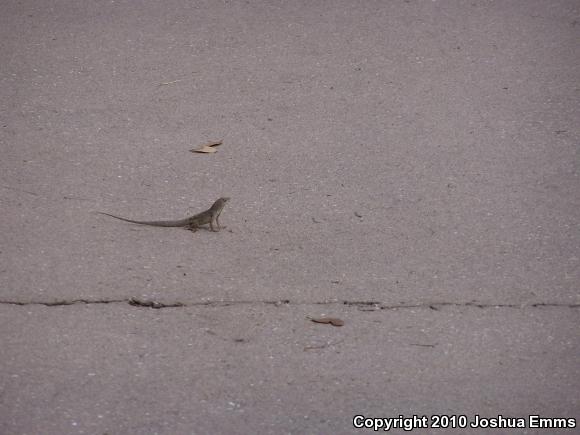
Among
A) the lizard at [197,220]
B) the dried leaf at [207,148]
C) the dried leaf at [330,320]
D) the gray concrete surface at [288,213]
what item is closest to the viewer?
the gray concrete surface at [288,213]

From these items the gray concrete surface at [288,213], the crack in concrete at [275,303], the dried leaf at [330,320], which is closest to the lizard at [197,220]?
the gray concrete surface at [288,213]

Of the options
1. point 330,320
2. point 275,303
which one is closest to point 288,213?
point 275,303

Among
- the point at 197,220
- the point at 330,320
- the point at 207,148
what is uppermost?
the point at 207,148

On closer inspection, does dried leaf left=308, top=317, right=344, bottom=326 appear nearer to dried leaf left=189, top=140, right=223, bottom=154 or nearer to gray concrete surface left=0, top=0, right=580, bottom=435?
gray concrete surface left=0, top=0, right=580, bottom=435

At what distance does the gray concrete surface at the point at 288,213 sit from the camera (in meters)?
4.42

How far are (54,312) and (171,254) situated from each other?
99 centimetres

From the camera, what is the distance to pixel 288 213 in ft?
19.9

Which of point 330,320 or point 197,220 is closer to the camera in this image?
point 330,320

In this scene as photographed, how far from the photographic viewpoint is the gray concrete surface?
4.42m

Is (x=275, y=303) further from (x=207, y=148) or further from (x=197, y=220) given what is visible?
(x=207, y=148)

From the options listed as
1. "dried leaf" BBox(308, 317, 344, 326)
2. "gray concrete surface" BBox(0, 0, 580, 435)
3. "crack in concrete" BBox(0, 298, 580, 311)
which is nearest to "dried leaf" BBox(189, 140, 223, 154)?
"gray concrete surface" BBox(0, 0, 580, 435)

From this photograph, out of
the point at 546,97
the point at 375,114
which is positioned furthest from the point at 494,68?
the point at 375,114

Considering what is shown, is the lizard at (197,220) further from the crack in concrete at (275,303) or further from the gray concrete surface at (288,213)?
the crack in concrete at (275,303)

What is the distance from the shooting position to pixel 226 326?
16.0ft
